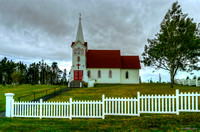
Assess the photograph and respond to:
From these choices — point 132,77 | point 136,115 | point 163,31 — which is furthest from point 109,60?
point 136,115

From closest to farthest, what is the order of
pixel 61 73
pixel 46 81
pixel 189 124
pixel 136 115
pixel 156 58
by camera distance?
pixel 189 124
pixel 136 115
pixel 156 58
pixel 46 81
pixel 61 73

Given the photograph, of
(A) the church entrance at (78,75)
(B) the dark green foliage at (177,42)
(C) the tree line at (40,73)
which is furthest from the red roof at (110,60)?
(C) the tree line at (40,73)

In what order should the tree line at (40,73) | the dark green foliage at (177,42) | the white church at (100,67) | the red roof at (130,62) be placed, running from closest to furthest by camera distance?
the dark green foliage at (177,42) < the white church at (100,67) < the red roof at (130,62) < the tree line at (40,73)

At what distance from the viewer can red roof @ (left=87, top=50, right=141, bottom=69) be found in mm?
38844

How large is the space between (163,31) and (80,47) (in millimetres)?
17728

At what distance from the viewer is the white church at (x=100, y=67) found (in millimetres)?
37000

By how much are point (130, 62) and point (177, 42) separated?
1419cm

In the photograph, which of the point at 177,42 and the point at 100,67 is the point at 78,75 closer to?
the point at 100,67

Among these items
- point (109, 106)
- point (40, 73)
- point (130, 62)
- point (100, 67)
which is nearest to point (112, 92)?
point (109, 106)

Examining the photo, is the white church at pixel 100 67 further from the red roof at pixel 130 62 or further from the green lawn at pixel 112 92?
the green lawn at pixel 112 92

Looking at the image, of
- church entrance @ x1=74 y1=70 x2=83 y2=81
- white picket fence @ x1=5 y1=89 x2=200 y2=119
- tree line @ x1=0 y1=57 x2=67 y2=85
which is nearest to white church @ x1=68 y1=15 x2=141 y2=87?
church entrance @ x1=74 y1=70 x2=83 y2=81

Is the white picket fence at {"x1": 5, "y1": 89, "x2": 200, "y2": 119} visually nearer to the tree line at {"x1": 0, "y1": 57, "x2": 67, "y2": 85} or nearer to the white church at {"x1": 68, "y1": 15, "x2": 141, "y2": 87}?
the white church at {"x1": 68, "y1": 15, "x2": 141, "y2": 87}

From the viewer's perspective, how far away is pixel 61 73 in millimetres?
84562

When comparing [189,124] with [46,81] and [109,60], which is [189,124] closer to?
[109,60]
